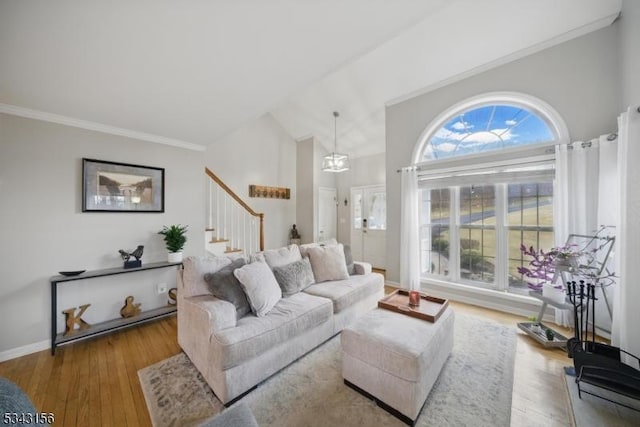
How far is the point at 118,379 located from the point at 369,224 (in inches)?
198

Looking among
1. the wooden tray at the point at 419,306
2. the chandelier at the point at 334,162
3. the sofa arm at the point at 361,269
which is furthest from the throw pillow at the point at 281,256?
the chandelier at the point at 334,162

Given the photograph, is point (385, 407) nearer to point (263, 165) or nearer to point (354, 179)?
point (263, 165)

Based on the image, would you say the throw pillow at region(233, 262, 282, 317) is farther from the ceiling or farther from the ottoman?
the ceiling

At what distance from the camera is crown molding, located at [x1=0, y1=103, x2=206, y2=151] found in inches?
88.4

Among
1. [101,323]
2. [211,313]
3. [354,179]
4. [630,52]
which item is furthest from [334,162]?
[101,323]

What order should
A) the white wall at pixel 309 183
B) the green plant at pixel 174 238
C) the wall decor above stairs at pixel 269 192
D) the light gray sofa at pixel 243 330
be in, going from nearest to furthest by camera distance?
the light gray sofa at pixel 243 330 < the green plant at pixel 174 238 < the wall decor above stairs at pixel 269 192 < the white wall at pixel 309 183

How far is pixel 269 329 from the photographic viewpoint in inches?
70.8

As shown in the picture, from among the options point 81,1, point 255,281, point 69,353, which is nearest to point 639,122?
point 255,281

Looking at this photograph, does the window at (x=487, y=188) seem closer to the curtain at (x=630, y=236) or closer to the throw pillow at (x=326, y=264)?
the curtain at (x=630, y=236)

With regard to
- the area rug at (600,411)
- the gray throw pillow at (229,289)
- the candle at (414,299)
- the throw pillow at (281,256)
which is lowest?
the area rug at (600,411)

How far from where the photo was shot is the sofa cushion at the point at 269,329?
62.5 inches

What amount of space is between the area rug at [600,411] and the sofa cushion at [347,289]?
1667 mm

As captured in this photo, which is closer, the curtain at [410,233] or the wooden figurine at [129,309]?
the wooden figurine at [129,309]

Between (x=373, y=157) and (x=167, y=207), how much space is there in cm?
446
